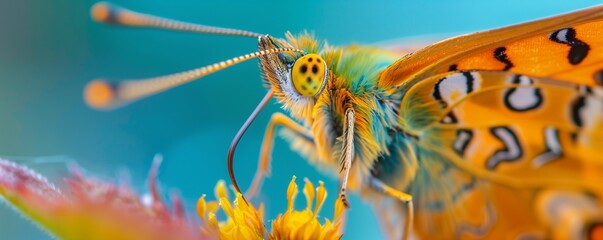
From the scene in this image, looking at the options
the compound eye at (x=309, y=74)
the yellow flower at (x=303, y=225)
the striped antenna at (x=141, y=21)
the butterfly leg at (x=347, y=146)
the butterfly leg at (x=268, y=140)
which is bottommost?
the yellow flower at (x=303, y=225)

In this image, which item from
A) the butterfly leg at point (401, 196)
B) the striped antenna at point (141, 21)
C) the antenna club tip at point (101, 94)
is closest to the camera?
the antenna club tip at point (101, 94)

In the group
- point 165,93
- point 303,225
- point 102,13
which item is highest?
point 165,93

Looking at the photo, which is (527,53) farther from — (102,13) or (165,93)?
(165,93)

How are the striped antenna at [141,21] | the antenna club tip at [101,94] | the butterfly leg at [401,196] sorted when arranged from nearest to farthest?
the antenna club tip at [101,94]
the striped antenna at [141,21]
the butterfly leg at [401,196]

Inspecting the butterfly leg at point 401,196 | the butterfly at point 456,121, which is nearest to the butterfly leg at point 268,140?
the butterfly at point 456,121

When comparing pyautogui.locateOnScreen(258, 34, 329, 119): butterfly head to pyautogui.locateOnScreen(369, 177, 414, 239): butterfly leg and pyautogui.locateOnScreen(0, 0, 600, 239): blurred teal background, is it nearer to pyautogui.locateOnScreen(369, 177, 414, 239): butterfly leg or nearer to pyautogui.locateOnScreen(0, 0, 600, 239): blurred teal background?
pyautogui.locateOnScreen(369, 177, 414, 239): butterfly leg

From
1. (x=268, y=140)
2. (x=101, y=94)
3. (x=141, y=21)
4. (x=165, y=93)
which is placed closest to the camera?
(x=101, y=94)

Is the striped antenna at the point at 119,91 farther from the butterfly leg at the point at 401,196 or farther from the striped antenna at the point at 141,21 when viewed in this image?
the butterfly leg at the point at 401,196

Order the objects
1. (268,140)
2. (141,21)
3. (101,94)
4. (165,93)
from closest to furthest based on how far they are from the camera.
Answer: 1. (101,94)
2. (141,21)
3. (268,140)
4. (165,93)

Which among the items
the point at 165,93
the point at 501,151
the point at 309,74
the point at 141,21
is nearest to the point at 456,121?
the point at 501,151
